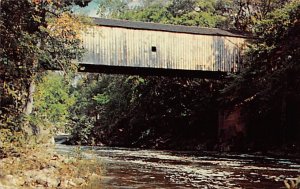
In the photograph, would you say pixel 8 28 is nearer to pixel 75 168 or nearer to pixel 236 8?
pixel 75 168

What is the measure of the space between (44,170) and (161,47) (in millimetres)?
15824

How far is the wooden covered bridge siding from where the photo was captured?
23531 mm

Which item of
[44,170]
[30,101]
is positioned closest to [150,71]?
[30,101]

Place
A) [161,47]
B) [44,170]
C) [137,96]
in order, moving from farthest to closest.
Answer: [137,96] < [161,47] < [44,170]

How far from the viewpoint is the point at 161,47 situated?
24656 mm

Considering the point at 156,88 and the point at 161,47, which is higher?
the point at 161,47

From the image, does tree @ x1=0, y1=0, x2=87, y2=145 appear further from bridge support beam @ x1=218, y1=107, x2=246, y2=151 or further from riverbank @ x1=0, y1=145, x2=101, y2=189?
bridge support beam @ x1=218, y1=107, x2=246, y2=151

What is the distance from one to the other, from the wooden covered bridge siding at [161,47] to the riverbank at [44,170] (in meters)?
12.5

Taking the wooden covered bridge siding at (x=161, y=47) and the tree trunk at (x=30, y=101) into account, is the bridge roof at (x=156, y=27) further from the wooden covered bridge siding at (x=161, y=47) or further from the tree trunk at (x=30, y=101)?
the tree trunk at (x=30, y=101)

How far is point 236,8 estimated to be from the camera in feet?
135

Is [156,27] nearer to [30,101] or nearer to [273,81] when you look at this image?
[273,81]

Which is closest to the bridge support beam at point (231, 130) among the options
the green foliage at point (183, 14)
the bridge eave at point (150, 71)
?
the bridge eave at point (150, 71)

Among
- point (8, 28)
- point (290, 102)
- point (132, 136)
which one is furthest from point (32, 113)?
point (132, 136)

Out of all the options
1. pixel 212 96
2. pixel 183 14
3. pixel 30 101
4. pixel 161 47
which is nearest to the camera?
pixel 30 101
